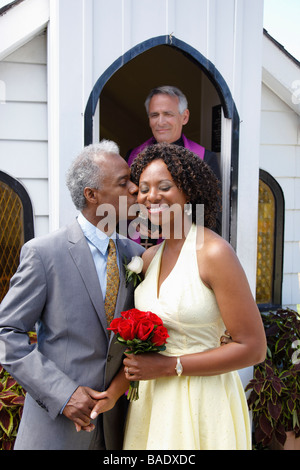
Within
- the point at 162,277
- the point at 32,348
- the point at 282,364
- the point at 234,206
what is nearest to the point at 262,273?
the point at 282,364

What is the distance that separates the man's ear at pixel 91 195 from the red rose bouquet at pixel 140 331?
2.04 ft

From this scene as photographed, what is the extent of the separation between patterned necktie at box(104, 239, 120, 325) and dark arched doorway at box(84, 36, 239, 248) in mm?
1272

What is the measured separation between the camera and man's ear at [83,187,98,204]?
236 centimetres

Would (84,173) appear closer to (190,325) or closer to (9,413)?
(190,325)

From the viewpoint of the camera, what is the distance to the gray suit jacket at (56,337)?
2.10 m

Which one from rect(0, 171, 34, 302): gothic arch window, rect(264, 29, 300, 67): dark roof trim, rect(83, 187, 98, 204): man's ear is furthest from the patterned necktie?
rect(264, 29, 300, 67): dark roof trim

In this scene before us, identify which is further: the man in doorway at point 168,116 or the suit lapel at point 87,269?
the man in doorway at point 168,116

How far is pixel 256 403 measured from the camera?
155 inches

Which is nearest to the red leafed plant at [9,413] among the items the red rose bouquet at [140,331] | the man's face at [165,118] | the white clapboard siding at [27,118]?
the white clapboard siding at [27,118]

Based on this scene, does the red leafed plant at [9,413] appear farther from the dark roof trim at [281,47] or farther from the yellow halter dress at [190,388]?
the dark roof trim at [281,47]

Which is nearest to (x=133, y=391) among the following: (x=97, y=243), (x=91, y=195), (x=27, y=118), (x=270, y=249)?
(x=97, y=243)

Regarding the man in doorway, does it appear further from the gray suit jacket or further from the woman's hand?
the woman's hand

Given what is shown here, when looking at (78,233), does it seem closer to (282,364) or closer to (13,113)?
(13,113)
